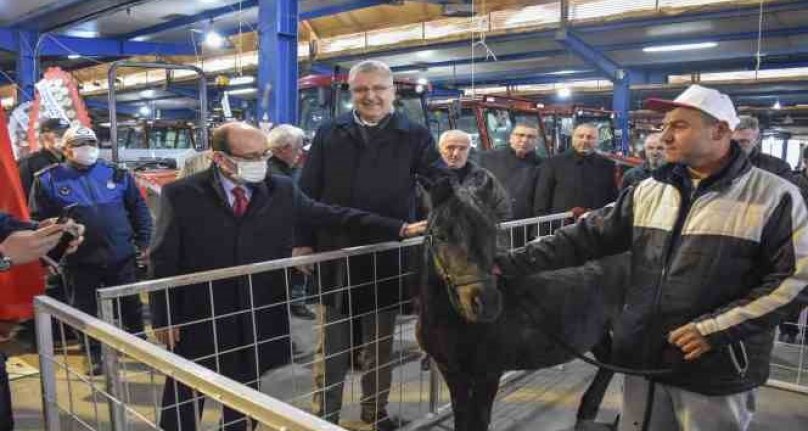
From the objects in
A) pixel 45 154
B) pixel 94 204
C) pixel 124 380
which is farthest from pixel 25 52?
pixel 124 380

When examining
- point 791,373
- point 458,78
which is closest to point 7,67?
point 458,78

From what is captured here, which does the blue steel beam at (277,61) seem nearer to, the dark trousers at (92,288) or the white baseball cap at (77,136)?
the white baseball cap at (77,136)

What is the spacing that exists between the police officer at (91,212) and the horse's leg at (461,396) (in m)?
2.43

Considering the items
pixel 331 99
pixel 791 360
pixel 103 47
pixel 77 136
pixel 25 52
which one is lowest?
pixel 791 360

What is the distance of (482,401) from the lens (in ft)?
8.93

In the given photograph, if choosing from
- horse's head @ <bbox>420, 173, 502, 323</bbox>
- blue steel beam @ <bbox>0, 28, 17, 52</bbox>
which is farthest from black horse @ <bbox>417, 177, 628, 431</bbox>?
blue steel beam @ <bbox>0, 28, 17, 52</bbox>

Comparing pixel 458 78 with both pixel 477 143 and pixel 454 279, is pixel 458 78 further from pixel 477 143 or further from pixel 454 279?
pixel 454 279

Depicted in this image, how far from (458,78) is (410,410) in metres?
17.1

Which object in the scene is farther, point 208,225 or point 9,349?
point 208,225

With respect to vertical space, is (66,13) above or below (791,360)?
above

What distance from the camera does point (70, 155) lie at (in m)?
4.25

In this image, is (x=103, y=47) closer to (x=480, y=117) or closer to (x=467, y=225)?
(x=480, y=117)

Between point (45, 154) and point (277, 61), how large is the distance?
102 inches

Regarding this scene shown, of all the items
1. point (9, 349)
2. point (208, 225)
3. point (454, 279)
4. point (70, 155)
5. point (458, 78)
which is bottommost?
point (9, 349)
